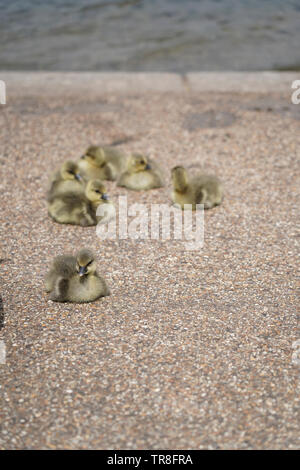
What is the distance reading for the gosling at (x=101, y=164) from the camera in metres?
4.68

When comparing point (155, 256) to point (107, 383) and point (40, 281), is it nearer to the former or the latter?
point (40, 281)

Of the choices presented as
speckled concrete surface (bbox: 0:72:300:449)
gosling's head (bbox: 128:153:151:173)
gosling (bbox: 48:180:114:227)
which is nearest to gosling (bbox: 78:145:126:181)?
speckled concrete surface (bbox: 0:72:300:449)

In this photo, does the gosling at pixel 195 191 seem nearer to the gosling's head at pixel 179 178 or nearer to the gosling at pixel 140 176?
the gosling's head at pixel 179 178

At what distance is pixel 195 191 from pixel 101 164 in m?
0.94

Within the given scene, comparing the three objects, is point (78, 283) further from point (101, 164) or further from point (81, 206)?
point (101, 164)

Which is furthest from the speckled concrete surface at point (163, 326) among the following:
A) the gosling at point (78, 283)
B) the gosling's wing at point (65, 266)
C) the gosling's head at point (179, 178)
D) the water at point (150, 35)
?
the water at point (150, 35)

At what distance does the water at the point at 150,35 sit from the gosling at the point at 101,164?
12.1 ft

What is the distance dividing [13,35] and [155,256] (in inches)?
270

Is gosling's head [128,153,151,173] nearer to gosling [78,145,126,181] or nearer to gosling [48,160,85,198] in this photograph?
gosling [78,145,126,181]

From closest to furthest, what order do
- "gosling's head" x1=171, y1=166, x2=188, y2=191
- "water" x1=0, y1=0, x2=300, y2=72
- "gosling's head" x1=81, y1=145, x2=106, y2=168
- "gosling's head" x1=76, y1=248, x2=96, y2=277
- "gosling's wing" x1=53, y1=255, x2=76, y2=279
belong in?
1. "gosling's head" x1=76, y1=248, x2=96, y2=277
2. "gosling's wing" x1=53, y1=255, x2=76, y2=279
3. "gosling's head" x1=171, y1=166, x2=188, y2=191
4. "gosling's head" x1=81, y1=145, x2=106, y2=168
5. "water" x1=0, y1=0, x2=300, y2=72

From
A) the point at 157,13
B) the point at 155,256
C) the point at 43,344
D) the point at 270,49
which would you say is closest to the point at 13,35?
the point at 157,13

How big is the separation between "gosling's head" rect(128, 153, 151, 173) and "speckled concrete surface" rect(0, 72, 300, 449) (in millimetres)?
226

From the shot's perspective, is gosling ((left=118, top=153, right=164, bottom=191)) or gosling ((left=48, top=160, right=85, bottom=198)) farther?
gosling ((left=118, top=153, right=164, bottom=191))

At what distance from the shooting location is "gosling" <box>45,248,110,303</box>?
318 cm
